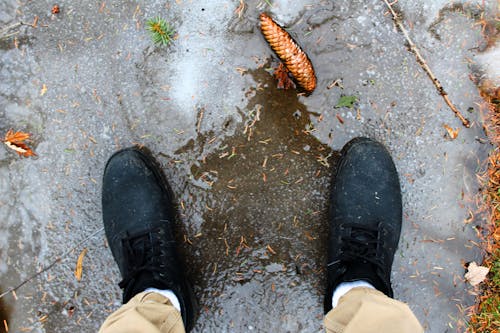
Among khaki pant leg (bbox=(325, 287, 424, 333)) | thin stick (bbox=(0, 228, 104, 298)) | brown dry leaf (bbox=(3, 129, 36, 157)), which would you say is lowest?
thin stick (bbox=(0, 228, 104, 298))

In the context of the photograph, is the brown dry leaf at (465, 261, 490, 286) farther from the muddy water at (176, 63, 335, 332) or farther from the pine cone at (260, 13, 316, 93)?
the pine cone at (260, 13, 316, 93)

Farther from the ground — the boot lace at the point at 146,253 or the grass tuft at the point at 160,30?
the grass tuft at the point at 160,30

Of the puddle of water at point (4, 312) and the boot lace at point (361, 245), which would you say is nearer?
the boot lace at point (361, 245)

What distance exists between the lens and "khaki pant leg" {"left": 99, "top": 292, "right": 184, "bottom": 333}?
148 centimetres

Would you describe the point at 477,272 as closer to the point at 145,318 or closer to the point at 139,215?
the point at 145,318

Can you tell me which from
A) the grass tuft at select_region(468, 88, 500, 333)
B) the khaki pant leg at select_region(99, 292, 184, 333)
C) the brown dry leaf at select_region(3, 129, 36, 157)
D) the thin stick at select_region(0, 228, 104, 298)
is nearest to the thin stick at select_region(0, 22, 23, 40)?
the brown dry leaf at select_region(3, 129, 36, 157)

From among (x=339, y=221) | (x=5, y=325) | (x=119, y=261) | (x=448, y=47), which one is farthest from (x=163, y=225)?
(x=448, y=47)

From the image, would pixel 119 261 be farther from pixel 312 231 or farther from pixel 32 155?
pixel 312 231

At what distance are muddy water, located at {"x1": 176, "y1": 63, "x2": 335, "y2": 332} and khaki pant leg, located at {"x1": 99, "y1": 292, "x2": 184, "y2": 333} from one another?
41 centimetres

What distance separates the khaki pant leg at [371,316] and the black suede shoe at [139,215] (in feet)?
2.60

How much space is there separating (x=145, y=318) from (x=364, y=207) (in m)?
1.28

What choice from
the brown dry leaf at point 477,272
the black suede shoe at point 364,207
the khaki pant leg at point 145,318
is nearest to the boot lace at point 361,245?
the black suede shoe at point 364,207

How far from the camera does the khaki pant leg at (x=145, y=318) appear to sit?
1479 mm

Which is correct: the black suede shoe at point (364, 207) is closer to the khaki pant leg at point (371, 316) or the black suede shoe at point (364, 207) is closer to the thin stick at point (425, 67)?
the khaki pant leg at point (371, 316)
